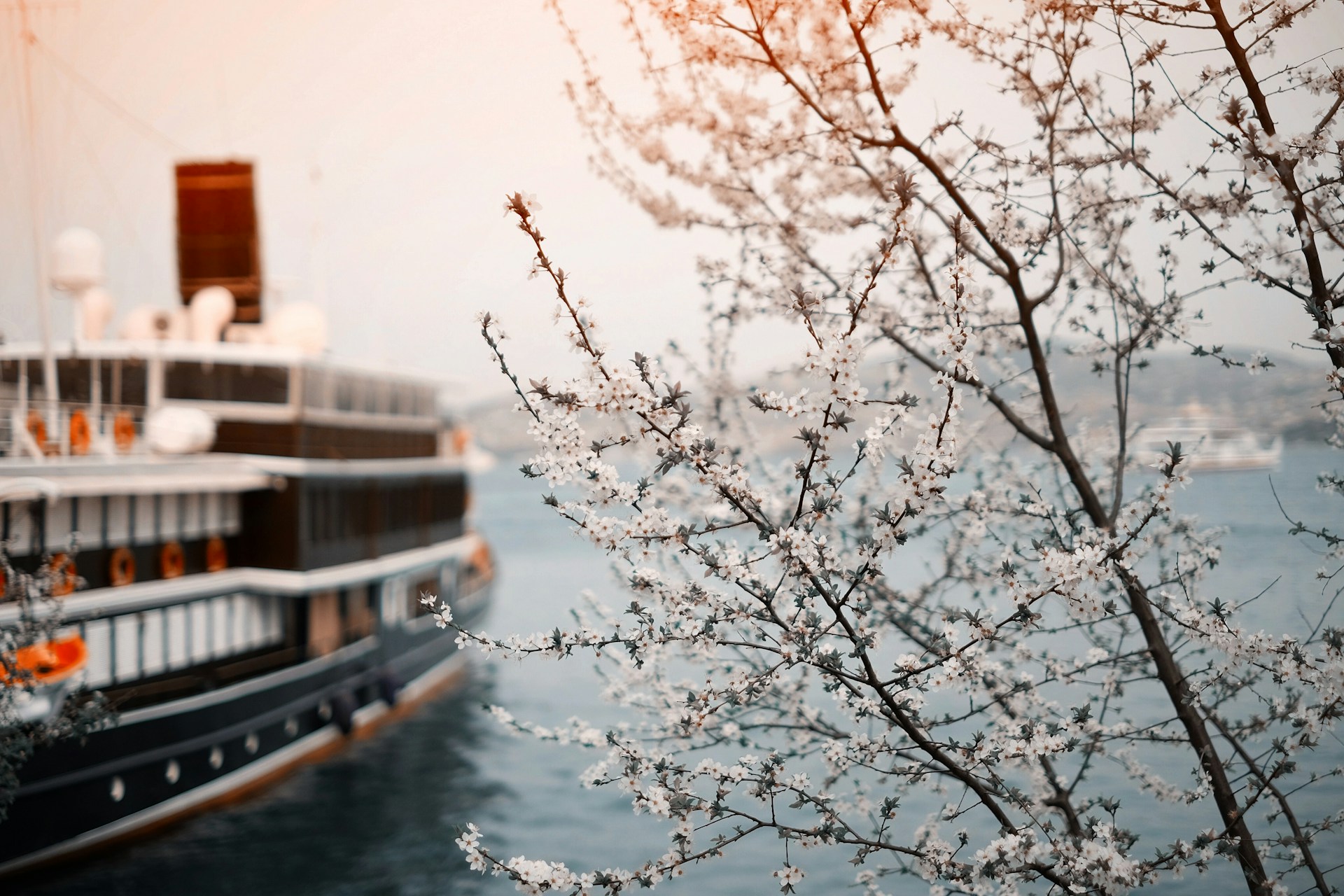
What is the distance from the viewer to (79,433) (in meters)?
13.1

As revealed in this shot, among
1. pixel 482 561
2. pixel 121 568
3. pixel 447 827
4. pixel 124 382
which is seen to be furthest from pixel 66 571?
pixel 482 561

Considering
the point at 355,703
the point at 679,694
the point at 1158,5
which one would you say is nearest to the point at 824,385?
the point at 1158,5

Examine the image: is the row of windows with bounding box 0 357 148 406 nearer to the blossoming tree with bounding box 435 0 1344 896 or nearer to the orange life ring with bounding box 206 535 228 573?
the orange life ring with bounding box 206 535 228 573

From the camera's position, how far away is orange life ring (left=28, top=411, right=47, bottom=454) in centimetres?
1284

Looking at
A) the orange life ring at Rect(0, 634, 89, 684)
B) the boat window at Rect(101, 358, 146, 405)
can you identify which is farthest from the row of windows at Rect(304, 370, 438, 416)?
the orange life ring at Rect(0, 634, 89, 684)

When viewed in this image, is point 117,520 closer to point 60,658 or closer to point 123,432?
point 123,432

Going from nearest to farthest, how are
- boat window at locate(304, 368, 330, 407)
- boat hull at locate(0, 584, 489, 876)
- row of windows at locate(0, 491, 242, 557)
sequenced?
row of windows at locate(0, 491, 242, 557) → boat hull at locate(0, 584, 489, 876) → boat window at locate(304, 368, 330, 407)

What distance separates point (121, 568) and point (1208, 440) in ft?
40.8

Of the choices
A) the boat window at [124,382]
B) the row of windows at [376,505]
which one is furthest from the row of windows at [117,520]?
the boat window at [124,382]

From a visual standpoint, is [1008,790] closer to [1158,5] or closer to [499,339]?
[499,339]

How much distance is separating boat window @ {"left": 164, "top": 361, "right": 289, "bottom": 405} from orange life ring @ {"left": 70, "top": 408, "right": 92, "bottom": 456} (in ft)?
9.89

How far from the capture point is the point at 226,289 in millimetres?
20438

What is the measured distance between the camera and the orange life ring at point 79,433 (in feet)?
42.9

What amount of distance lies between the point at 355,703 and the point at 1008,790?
55.3 ft
